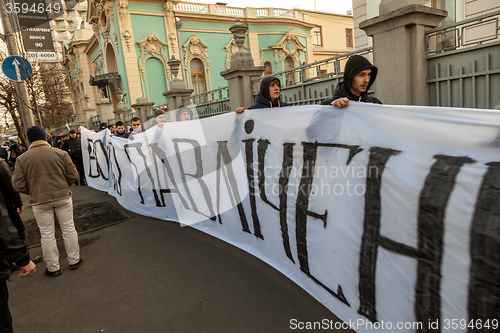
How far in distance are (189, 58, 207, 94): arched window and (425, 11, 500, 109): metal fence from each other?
22434 millimetres

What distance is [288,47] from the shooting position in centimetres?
3019

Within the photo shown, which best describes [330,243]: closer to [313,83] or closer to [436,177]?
[436,177]

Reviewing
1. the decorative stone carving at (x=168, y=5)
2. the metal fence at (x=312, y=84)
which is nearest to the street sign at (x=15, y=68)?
the metal fence at (x=312, y=84)

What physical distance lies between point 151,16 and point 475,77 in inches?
876

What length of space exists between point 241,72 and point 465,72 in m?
4.80

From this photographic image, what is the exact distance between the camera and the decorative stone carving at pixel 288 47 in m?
29.2

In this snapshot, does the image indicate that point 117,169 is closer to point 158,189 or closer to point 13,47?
point 158,189

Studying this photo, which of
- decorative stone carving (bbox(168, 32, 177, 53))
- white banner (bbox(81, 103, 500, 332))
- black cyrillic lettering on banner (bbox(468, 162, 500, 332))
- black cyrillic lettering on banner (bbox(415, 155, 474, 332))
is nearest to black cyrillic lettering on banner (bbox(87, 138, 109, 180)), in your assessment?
white banner (bbox(81, 103, 500, 332))

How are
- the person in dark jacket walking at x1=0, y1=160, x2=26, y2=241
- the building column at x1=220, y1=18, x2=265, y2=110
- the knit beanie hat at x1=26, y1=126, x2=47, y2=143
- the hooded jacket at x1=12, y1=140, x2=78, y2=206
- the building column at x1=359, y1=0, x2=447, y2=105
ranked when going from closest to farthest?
the person in dark jacket walking at x1=0, y1=160, x2=26, y2=241 < the hooded jacket at x1=12, y1=140, x2=78, y2=206 < the knit beanie hat at x1=26, y1=126, x2=47, y2=143 < the building column at x1=359, y1=0, x2=447, y2=105 < the building column at x1=220, y1=18, x2=265, y2=110

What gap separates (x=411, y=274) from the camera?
188 centimetres

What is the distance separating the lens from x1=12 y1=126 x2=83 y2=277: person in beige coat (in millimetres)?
3805

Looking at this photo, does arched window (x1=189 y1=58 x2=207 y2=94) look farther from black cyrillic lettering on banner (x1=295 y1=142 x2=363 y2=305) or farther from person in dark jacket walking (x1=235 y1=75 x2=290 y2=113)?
black cyrillic lettering on banner (x1=295 y1=142 x2=363 y2=305)

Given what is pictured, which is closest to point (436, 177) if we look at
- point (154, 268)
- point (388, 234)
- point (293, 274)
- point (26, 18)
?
point (388, 234)

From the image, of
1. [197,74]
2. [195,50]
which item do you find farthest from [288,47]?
[197,74]
